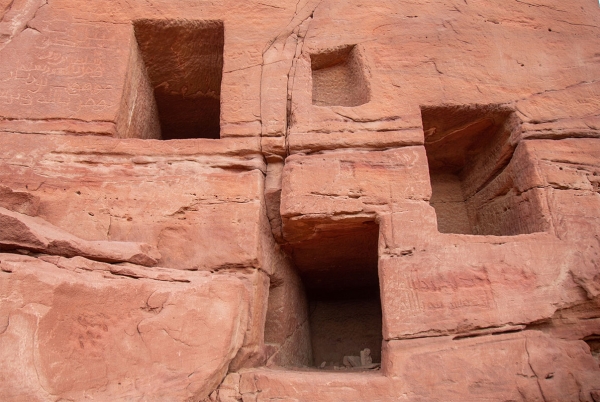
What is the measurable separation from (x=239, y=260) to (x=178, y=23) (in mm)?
2014

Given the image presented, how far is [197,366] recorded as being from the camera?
7.47 feet

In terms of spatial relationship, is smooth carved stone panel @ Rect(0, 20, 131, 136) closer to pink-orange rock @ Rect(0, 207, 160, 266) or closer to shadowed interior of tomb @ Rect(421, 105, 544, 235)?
pink-orange rock @ Rect(0, 207, 160, 266)

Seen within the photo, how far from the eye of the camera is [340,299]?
475cm

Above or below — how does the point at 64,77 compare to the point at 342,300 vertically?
above

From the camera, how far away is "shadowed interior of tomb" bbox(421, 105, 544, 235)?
3.19 meters

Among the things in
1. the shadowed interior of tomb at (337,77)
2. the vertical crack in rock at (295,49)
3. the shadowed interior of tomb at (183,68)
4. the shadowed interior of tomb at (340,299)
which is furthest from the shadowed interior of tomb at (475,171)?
the shadowed interior of tomb at (183,68)

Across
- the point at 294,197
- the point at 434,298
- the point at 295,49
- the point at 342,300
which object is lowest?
the point at 342,300

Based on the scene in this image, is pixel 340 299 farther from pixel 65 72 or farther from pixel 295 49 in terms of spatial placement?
pixel 65 72

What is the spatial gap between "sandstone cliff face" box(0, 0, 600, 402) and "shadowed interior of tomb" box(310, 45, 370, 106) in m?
0.02

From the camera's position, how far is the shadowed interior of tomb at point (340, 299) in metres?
3.61

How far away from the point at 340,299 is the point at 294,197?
86.1 inches

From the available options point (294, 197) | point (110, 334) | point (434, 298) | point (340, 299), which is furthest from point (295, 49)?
point (340, 299)

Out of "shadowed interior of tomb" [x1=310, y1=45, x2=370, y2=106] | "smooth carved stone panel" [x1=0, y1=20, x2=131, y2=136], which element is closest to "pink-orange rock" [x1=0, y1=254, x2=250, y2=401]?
"smooth carved stone panel" [x1=0, y1=20, x2=131, y2=136]

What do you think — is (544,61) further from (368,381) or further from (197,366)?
(197,366)
